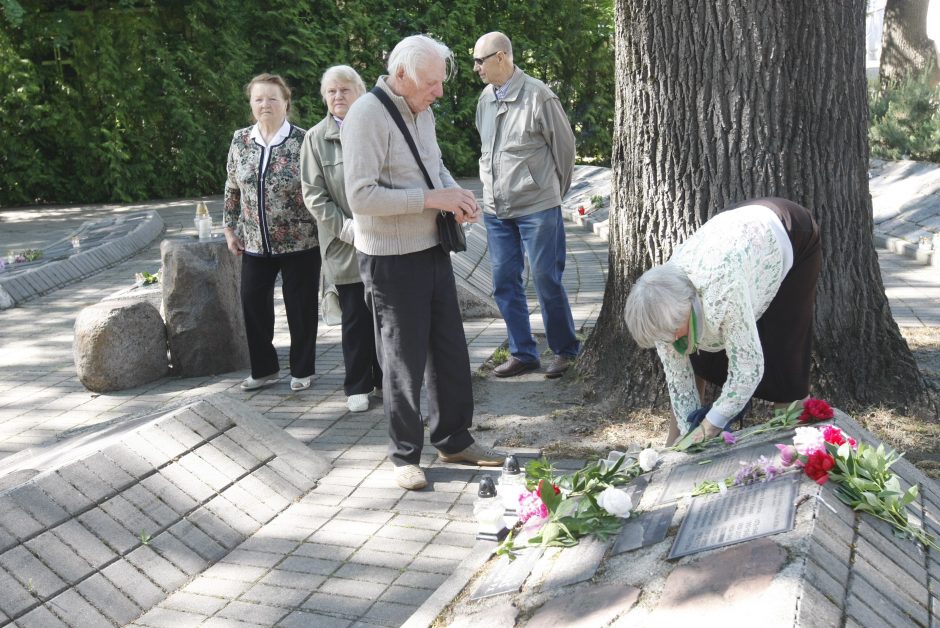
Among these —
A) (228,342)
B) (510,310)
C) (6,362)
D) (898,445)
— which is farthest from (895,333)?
(6,362)

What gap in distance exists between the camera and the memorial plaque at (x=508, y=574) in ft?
9.77

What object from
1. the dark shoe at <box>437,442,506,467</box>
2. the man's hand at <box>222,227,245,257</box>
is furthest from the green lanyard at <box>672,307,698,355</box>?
the man's hand at <box>222,227,245,257</box>

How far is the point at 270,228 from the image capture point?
5672 millimetres

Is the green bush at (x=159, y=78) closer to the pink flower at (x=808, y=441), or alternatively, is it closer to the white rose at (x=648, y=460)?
the white rose at (x=648, y=460)

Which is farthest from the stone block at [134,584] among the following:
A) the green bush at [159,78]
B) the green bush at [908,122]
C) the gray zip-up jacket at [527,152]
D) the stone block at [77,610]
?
the green bush at [159,78]

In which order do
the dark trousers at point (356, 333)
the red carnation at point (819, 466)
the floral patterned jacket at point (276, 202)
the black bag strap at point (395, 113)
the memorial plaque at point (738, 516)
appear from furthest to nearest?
the floral patterned jacket at point (276, 202), the dark trousers at point (356, 333), the black bag strap at point (395, 113), the red carnation at point (819, 466), the memorial plaque at point (738, 516)

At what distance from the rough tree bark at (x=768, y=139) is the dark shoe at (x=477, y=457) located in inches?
34.8

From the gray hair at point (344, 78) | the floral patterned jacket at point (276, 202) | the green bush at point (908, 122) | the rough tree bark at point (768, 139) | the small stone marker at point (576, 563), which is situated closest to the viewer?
the small stone marker at point (576, 563)

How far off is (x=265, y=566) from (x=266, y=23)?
15236 mm

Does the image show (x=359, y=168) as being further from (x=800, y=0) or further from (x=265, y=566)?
(x=800, y=0)

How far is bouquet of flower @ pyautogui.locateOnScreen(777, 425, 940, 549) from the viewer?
2.91m

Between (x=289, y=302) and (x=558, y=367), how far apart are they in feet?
5.37

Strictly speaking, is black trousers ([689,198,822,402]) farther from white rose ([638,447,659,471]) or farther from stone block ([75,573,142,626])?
stone block ([75,573,142,626])

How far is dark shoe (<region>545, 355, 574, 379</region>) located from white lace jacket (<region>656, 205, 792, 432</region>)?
2232 mm
